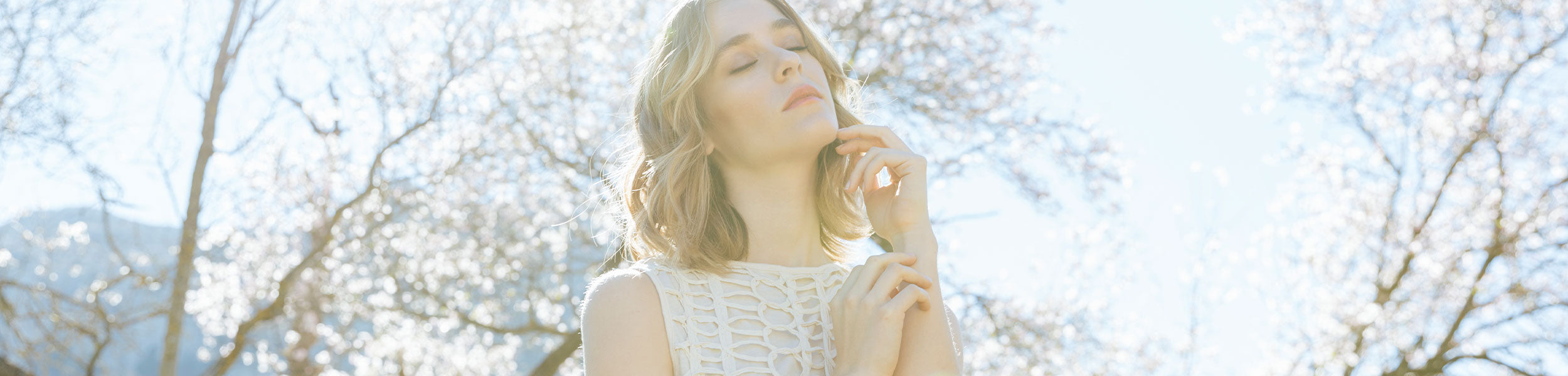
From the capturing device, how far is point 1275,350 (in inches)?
438

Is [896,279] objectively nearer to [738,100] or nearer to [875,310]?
[875,310]

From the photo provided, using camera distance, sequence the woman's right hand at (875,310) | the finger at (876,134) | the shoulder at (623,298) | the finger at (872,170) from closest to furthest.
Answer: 1. the woman's right hand at (875,310)
2. the shoulder at (623,298)
3. the finger at (872,170)
4. the finger at (876,134)

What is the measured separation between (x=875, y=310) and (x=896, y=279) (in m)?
0.07

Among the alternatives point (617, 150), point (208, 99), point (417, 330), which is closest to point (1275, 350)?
point (417, 330)

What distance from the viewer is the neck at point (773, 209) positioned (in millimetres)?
2035

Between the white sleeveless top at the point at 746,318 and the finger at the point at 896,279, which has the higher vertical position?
the finger at the point at 896,279

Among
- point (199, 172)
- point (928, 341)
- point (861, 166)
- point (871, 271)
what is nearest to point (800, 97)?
A: point (861, 166)

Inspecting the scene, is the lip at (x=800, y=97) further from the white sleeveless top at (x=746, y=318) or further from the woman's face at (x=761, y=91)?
the white sleeveless top at (x=746, y=318)

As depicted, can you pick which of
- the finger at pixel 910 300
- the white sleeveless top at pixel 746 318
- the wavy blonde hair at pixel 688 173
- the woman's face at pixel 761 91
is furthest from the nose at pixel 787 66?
the finger at pixel 910 300

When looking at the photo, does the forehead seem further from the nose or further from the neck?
the neck

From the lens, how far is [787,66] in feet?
6.41

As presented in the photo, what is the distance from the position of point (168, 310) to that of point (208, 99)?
1.35 m

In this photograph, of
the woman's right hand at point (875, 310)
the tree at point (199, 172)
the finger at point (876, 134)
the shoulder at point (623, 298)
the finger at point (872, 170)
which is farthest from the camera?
the tree at point (199, 172)

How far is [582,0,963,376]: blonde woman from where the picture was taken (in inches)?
69.7
